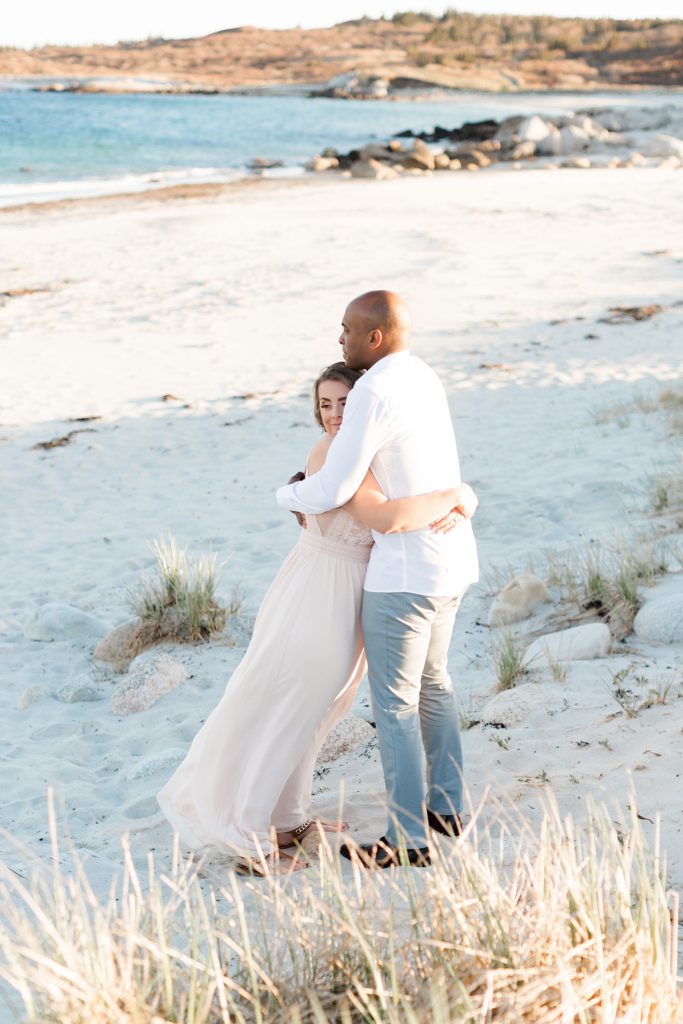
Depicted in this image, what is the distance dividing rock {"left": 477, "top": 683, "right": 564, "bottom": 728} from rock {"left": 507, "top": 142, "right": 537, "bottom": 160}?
32.9m

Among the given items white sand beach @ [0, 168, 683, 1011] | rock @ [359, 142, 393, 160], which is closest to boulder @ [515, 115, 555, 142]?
rock @ [359, 142, 393, 160]

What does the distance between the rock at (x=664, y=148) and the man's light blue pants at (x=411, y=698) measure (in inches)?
1224

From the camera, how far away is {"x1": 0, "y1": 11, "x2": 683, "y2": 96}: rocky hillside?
276ft

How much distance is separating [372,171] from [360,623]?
92.5 ft

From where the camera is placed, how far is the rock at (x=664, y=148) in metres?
32.1

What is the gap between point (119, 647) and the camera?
20.3 feet

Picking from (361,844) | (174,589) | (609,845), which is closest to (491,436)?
(174,589)

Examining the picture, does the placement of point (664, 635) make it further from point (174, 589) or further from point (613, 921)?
point (613, 921)

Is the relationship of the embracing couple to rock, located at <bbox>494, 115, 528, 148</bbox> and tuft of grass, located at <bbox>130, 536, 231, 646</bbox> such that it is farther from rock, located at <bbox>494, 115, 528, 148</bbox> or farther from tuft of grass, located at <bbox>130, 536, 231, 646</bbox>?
rock, located at <bbox>494, 115, 528, 148</bbox>

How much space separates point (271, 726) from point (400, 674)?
496 mm

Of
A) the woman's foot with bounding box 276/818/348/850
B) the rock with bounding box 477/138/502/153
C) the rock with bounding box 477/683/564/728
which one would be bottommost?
the woman's foot with bounding box 276/818/348/850

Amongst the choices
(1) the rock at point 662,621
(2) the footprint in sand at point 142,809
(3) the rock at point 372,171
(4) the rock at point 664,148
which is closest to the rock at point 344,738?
(2) the footprint in sand at point 142,809

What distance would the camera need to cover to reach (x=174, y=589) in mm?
6320

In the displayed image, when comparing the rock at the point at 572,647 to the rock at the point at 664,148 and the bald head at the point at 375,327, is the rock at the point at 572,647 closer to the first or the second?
the bald head at the point at 375,327
